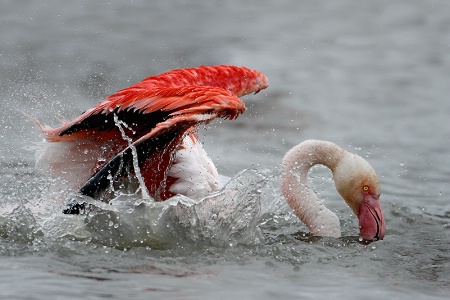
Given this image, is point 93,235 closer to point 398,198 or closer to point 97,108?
point 97,108

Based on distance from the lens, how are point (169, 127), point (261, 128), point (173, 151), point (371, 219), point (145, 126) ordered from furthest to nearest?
point (261, 128) → point (371, 219) → point (173, 151) → point (145, 126) → point (169, 127)

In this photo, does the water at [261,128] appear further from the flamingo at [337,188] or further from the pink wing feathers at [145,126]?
the pink wing feathers at [145,126]

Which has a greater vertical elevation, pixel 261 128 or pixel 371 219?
pixel 261 128

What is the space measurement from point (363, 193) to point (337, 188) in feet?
0.78

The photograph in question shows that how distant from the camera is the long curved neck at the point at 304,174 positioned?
20.2ft

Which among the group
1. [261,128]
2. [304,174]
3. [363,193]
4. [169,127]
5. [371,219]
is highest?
[261,128]

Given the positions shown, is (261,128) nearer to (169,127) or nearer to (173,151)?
(173,151)

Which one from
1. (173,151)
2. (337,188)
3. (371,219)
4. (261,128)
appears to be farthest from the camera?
(261,128)

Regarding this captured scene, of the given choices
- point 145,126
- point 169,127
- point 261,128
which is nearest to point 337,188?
point 145,126

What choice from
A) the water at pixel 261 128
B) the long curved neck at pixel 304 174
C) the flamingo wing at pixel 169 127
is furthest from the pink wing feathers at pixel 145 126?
the long curved neck at pixel 304 174

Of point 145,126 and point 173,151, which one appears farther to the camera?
point 173,151

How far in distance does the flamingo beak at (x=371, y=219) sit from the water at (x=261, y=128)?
0.42ft

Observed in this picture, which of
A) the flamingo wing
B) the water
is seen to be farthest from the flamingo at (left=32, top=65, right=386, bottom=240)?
the water

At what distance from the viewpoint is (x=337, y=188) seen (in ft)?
20.3
